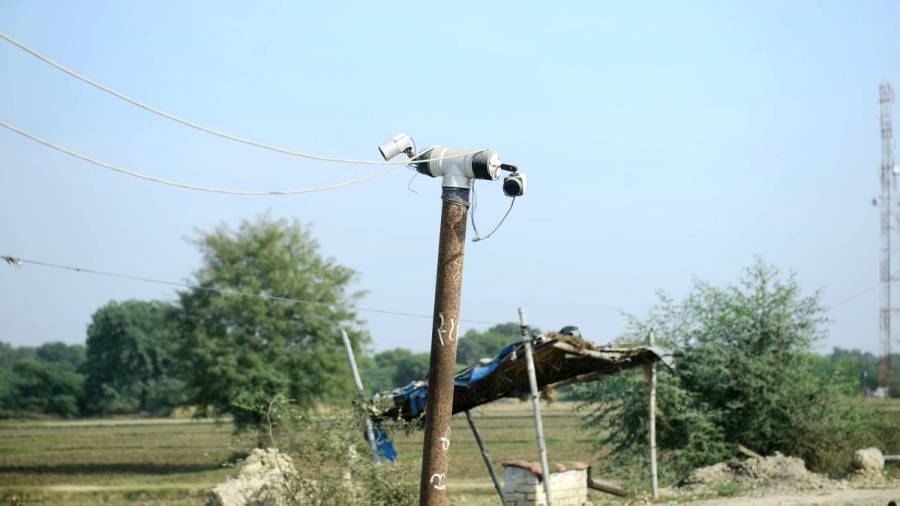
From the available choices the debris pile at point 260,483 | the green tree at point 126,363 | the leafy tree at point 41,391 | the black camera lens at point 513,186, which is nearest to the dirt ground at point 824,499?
the debris pile at point 260,483

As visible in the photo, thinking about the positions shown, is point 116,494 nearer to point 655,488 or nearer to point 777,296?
point 655,488

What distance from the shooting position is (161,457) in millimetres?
44875

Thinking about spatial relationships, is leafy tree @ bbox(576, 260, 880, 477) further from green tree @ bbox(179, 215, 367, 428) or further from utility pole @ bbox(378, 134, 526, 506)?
green tree @ bbox(179, 215, 367, 428)

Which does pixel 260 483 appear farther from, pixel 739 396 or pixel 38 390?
pixel 38 390

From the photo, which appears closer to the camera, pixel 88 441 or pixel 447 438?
pixel 447 438

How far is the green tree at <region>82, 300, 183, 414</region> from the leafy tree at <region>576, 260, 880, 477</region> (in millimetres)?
77255

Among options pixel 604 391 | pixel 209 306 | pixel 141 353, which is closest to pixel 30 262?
pixel 604 391

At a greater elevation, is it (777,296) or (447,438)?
(777,296)

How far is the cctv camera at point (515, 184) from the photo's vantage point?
34.2 feet

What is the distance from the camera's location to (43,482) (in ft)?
109

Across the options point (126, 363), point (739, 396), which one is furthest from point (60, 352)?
point (739, 396)

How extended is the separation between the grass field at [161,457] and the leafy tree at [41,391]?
55.9 feet

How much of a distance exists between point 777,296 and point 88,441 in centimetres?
4346

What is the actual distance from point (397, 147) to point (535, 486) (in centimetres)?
751
